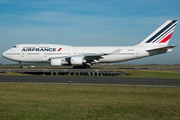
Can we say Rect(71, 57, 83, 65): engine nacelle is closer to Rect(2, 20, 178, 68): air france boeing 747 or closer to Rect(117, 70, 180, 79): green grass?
Rect(2, 20, 178, 68): air france boeing 747

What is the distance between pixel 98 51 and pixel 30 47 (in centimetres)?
1465

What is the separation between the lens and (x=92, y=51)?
4038cm

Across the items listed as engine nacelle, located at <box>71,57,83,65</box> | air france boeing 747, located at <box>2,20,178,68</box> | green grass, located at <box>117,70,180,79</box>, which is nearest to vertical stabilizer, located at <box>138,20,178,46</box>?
air france boeing 747, located at <box>2,20,178,68</box>

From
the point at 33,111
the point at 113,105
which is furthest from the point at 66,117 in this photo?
the point at 113,105

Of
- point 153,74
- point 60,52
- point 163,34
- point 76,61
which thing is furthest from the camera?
point 60,52

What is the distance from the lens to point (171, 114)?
325 inches

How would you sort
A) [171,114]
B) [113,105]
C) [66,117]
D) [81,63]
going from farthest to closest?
[81,63], [113,105], [171,114], [66,117]

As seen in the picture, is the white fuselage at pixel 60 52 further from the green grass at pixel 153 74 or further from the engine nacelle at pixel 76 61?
the green grass at pixel 153 74

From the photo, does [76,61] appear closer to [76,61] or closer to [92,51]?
[76,61]

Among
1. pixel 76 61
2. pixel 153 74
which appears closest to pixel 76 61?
pixel 76 61

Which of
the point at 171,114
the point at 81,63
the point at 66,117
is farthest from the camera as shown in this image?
the point at 81,63

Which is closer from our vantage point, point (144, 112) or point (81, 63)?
point (144, 112)

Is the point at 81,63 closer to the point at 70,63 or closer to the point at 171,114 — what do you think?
the point at 70,63

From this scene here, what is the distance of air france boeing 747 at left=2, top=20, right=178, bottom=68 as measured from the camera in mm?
38625
